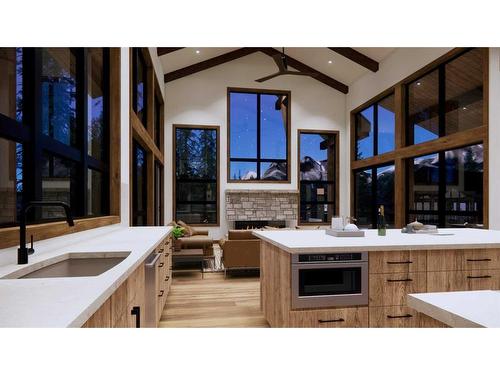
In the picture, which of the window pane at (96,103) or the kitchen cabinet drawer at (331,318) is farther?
the window pane at (96,103)

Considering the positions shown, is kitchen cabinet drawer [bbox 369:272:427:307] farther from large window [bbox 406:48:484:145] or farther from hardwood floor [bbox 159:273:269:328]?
large window [bbox 406:48:484:145]

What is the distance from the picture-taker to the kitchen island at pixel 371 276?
86.9 inches

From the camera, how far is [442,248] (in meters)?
2.32

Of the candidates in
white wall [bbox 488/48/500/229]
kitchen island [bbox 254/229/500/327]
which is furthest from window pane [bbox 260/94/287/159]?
kitchen island [bbox 254/229/500/327]

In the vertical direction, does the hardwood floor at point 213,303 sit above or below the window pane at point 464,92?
below

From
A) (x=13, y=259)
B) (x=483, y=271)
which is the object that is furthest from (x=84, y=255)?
(x=483, y=271)

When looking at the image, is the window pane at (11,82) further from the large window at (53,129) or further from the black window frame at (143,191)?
the black window frame at (143,191)

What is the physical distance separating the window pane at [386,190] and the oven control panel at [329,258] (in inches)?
231

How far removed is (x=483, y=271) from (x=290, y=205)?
6.72 meters

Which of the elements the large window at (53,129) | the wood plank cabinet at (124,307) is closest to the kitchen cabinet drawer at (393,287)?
the wood plank cabinet at (124,307)

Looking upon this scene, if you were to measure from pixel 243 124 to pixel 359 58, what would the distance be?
3.54 metres

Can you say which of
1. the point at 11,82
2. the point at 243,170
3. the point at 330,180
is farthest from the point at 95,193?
the point at 330,180

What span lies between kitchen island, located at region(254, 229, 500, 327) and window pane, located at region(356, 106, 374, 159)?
6.51 metres
